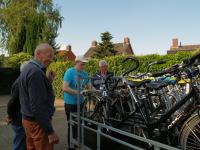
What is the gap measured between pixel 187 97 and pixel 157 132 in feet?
2.29

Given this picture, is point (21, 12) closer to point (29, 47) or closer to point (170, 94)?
point (29, 47)

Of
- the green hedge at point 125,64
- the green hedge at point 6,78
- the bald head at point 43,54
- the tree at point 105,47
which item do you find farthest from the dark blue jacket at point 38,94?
the tree at point 105,47

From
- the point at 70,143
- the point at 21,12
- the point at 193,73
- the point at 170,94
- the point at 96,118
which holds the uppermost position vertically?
the point at 21,12

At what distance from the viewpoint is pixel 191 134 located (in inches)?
157

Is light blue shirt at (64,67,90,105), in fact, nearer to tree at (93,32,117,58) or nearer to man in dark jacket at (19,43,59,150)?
man in dark jacket at (19,43,59,150)

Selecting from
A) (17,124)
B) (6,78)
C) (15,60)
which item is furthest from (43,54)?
(15,60)

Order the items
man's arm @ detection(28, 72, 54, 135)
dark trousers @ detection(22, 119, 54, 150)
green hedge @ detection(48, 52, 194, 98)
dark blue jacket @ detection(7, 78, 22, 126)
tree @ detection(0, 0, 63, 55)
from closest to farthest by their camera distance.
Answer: man's arm @ detection(28, 72, 54, 135), dark trousers @ detection(22, 119, 54, 150), dark blue jacket @ detection(7, 78, 22, 126), green hedge @ detection(48, 52, 194, 98), tree @ detection(0, 0, 63, 55)

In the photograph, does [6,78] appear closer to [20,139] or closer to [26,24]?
[26,24]

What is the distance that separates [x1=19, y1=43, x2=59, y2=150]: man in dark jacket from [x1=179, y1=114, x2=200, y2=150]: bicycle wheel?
1372 millimetres

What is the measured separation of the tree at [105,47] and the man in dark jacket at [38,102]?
41.6 metres

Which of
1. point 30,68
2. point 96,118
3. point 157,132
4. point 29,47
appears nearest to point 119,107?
point 96,118

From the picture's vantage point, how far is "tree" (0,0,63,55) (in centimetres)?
3203

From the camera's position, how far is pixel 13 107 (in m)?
4.77

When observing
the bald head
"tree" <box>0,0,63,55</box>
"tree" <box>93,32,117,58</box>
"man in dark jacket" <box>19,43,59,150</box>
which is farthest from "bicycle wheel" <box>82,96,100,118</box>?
"tree" <box>93,32,117,58</box>
